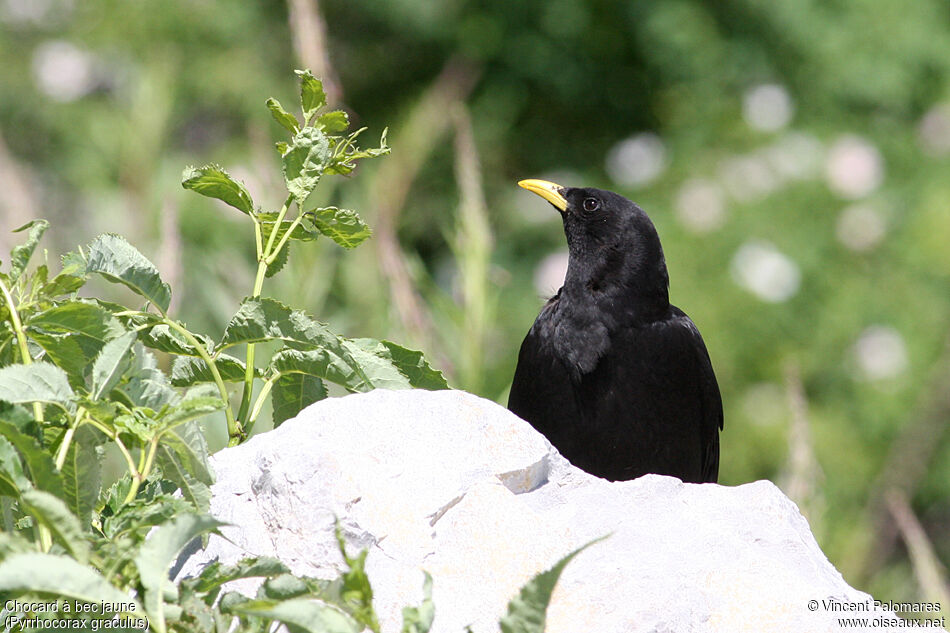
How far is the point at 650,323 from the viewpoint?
3375mm

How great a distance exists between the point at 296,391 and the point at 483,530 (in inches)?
14.7

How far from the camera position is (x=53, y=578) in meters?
1.04

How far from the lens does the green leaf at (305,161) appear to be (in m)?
1.55

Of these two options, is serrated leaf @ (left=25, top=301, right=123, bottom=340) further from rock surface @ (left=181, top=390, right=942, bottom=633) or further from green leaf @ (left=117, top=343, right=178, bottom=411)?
rock surface @ (left=181, top=390, right=942, bottom=633)

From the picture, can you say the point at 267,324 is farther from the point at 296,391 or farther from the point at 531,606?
the point at 531,606

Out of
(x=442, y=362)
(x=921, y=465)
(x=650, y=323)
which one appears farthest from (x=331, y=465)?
(x=921, y=465)

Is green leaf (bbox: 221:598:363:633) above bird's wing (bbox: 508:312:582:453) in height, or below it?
above

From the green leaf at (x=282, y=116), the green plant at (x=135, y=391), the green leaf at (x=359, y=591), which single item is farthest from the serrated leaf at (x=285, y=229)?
the green leaf at (x=359, y=591)

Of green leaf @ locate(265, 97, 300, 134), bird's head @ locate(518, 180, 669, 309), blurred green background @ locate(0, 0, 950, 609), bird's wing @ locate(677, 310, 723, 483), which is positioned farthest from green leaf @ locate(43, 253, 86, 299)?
blurred green background @ locate(0, 0, 950, 609)

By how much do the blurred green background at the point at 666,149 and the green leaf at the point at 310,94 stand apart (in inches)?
117

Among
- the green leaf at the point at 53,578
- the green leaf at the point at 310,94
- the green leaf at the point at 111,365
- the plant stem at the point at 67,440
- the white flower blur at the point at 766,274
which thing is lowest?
the white flower blur at the point at 766,274

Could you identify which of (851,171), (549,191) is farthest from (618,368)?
(851,171)

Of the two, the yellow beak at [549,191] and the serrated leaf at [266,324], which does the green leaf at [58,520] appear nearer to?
the serrated leaf at [266,324]

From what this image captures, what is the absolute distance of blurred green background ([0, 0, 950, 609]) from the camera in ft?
20.5
